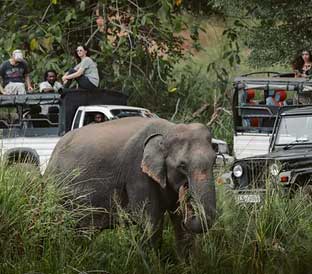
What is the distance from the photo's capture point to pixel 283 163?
48.6 feet

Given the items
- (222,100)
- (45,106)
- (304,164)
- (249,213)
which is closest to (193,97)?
(222,100)

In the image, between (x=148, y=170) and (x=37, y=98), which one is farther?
(x=37, y=98)

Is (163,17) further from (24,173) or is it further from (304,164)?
(24,173)

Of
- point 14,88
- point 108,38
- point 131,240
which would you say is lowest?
point 131,240

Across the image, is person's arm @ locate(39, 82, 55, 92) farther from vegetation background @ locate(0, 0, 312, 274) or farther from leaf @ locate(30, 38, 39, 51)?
leaf @ locate(30, 38, 39, 51)

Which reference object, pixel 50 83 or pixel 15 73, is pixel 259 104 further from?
pixel 15 73

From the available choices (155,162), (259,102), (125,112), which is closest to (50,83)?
(125,112)

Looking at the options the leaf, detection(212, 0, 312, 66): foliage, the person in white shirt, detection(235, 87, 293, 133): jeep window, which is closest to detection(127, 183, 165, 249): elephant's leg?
detection(212, 0, 312, 66): foliage

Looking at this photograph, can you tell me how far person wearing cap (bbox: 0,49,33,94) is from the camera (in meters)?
22.5

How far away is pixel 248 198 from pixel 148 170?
131 cm

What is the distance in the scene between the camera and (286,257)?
41.0 feet

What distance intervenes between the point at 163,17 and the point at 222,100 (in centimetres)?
340

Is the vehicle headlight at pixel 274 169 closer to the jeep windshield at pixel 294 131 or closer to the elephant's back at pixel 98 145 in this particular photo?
the jeep windshield at pixel 294 131

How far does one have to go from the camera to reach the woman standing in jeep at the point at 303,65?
1917 centimetres
